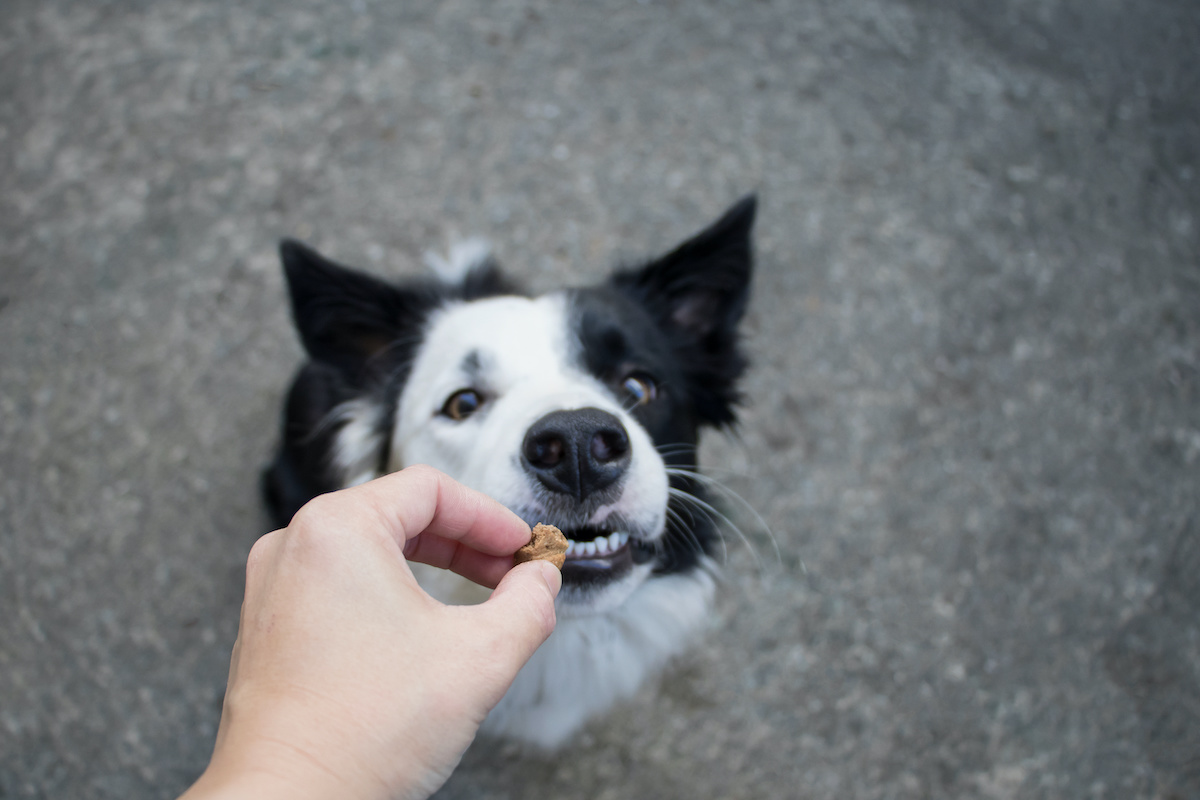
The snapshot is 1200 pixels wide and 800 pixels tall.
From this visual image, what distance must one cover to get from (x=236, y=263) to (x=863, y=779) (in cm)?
320

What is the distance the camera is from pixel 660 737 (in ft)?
7.97

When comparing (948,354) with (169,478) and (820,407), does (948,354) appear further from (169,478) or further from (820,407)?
(169,478)

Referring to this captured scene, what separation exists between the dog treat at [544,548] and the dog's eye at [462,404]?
0.56 m

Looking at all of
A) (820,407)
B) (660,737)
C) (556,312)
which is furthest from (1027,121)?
(660,737)

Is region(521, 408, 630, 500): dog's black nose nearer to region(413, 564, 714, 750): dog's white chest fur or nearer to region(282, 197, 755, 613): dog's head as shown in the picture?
region(282, 197, 755, 613): dog's head

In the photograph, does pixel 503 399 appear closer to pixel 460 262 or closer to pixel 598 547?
pixel 598 547

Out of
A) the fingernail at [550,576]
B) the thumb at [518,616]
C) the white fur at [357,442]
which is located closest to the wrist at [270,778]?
the thumb at [518,616]

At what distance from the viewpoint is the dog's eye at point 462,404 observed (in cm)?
169

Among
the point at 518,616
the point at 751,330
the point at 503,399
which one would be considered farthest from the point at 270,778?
the point at 751,330

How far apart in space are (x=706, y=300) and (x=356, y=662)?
4.97 ft

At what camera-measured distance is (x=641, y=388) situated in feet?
5.96

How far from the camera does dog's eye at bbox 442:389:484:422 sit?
5.53 ft

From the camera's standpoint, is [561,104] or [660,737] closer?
[660,737]

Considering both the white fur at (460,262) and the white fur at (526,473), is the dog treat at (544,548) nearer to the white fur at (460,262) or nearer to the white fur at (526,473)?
the white fur at (526,473)
